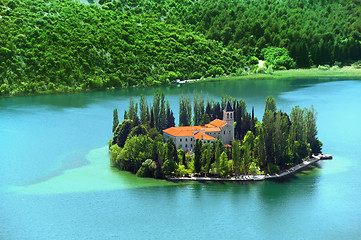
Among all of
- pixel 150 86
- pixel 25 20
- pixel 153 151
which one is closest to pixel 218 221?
pixel 153 151

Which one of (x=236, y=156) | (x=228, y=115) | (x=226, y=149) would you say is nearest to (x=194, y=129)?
(x=228, y=115)

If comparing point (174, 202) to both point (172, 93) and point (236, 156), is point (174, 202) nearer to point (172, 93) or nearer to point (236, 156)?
point (236, 156)

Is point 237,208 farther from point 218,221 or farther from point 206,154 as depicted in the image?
point 206,154

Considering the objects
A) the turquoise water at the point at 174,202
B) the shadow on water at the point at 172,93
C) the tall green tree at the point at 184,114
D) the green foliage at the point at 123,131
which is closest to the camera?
the turquoise water at the point at 174,202

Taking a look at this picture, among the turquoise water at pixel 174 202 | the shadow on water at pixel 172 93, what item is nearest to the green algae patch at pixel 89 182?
the turquoise water at pixel 174 202

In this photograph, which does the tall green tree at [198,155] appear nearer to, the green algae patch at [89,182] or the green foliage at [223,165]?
the green foliage at [223,165]
